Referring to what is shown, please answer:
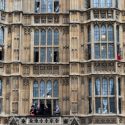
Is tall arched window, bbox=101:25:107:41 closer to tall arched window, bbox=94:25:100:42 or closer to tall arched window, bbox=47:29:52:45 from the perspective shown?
tall arched window, bbox=94:25:100:42

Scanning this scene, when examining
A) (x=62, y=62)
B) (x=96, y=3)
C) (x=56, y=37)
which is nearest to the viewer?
(x=62, y=62)

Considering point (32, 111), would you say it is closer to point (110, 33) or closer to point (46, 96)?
point (46, 96)

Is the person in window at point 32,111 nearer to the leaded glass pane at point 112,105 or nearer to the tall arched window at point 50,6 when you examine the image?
the leaded glass pane at point 112,105

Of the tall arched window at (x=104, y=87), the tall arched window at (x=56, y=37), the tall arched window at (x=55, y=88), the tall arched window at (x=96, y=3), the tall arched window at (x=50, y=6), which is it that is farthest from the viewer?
the tall arched window at (x=50, y=6)

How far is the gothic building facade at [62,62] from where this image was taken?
4234cm

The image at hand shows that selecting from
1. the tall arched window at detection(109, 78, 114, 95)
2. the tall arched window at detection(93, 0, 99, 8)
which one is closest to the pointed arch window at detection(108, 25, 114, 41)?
the tall arched window at detection(93, 0, 99, 8)

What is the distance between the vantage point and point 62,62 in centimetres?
4391

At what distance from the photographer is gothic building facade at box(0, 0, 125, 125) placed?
42344 millimetres

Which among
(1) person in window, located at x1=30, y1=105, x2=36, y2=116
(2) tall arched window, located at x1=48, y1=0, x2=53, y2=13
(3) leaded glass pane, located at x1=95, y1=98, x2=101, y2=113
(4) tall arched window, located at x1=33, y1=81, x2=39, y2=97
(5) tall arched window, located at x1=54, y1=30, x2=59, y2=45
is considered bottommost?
(1) person in window, located at x1=30, y1=105, x2=36, y2=116

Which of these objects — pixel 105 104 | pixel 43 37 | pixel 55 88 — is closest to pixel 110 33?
pixel 43 37

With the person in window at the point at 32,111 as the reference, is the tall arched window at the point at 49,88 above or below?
above

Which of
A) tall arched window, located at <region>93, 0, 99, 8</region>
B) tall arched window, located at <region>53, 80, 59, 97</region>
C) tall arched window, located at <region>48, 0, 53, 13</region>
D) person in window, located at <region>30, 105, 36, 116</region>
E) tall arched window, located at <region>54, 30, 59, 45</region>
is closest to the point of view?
person in window, located at <region>30, 105, 36, 116</region>

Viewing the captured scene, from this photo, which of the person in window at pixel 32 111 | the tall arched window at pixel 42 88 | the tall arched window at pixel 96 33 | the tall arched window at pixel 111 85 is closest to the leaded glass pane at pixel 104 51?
the tall arched window at pixel 96 33

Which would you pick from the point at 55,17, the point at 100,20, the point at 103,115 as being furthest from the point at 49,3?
the point at 103,115
